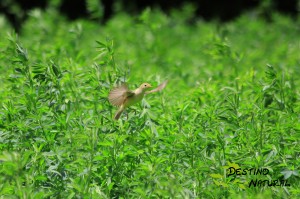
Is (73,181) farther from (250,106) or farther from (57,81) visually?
(250,106)

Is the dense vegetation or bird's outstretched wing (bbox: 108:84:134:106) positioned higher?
bird's outstretched wing (bbox: 108:84:134:106)

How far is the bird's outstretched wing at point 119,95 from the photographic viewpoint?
12.9ft

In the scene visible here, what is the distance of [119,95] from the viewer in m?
3.96

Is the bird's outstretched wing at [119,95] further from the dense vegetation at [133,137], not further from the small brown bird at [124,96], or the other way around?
the dense vegetation at [133,137]

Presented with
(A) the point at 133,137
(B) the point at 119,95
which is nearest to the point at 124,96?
(B) the point at 119,95

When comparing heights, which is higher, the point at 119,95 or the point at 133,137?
the point at 119,95

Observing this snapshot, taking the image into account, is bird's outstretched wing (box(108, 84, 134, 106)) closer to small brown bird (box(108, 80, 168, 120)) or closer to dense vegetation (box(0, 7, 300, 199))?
small brown bird (box(108, 80, 168, 120))

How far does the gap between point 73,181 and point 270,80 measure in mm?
1585

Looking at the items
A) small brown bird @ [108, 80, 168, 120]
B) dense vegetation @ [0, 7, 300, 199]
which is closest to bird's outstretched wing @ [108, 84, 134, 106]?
small brown bird @ [108, 80, 168, 120]

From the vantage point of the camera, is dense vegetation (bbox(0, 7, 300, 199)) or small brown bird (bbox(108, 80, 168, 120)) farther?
small brown bird (bbox(108, 80, 168, 120))

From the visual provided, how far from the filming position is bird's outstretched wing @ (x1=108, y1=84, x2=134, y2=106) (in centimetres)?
393

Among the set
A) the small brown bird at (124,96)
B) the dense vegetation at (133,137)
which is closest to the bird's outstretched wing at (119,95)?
the small brown bird at (124,96)

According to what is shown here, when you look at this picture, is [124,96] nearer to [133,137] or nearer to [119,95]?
[119,95]

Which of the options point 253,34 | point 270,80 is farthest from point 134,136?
point 253,34
